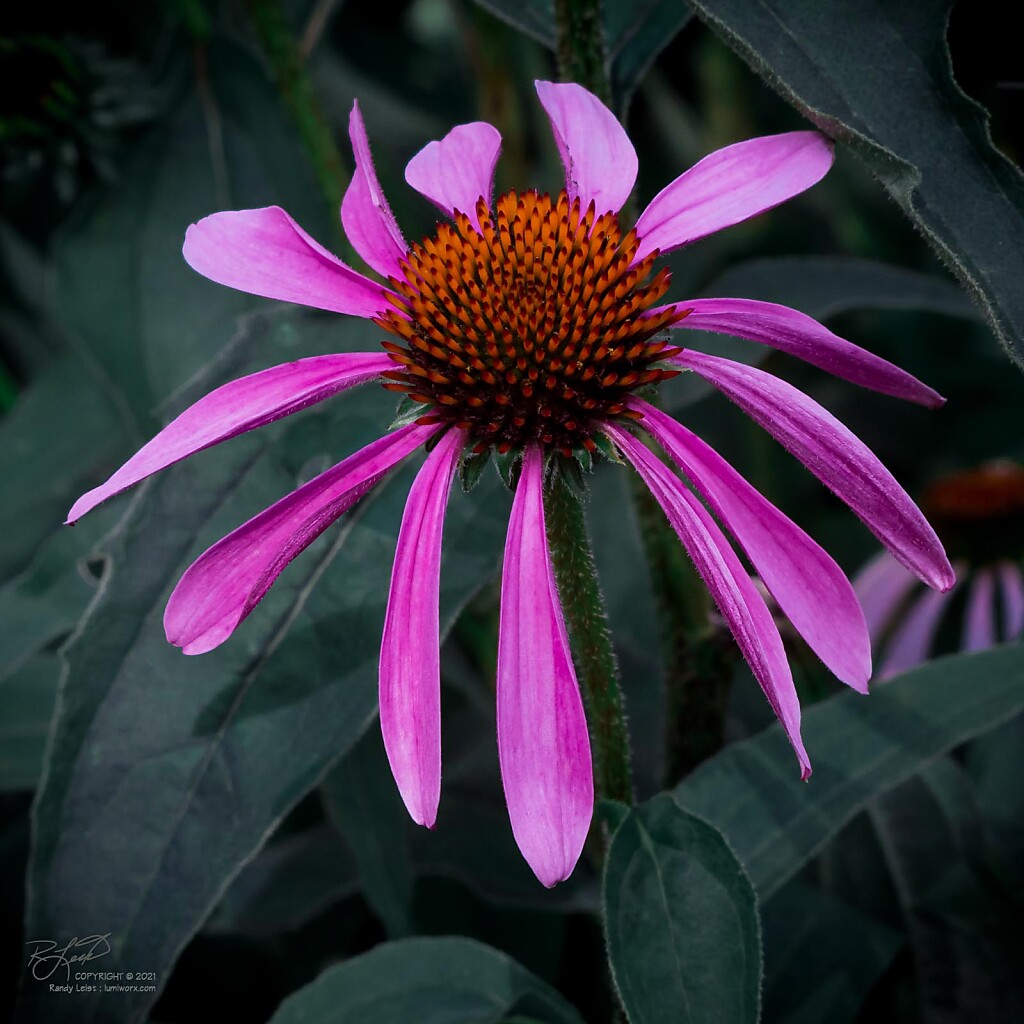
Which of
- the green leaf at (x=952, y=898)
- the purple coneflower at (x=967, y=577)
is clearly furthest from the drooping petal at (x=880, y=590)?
the green leaf at (x=952, y=898)

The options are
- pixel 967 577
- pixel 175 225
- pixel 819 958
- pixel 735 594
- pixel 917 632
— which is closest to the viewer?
pixel 735 594

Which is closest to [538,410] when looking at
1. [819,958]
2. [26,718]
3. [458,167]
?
[458,167]

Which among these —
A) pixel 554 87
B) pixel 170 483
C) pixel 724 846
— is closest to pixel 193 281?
pixel 170 483

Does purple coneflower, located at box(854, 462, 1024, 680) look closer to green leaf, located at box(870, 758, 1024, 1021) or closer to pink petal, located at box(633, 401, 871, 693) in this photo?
green leaf, located at box(870, 758, 1024, 1021)

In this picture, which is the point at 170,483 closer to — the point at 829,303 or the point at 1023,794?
the point at 829,303

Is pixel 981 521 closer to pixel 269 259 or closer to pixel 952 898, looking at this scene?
pixel 952 898

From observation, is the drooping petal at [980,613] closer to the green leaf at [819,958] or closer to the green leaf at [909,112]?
the green leaf at [819,958]
